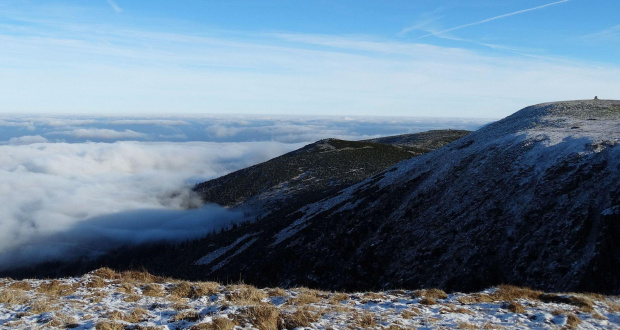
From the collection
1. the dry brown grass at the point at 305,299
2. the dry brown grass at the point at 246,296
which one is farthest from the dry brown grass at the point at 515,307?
the dry brown grass at the point at 246,296

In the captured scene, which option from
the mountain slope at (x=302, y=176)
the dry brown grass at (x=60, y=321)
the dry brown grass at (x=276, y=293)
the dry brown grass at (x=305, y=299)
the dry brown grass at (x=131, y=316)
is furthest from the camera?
the mountain slope at (x=302, y=176)

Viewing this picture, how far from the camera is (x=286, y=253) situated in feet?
155

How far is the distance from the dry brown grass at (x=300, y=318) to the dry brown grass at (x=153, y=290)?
7.54 meters

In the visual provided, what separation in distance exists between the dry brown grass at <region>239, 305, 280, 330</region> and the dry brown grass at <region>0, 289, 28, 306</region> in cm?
979

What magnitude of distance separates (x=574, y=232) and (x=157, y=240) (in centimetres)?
14480

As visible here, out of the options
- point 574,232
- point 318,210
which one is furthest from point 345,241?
point 574,232

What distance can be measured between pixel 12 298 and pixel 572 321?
22044mm

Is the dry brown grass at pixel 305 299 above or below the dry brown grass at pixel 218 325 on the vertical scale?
below

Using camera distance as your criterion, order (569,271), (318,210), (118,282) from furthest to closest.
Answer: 1. (318,210)
2. (569,271)
3. (118,282)

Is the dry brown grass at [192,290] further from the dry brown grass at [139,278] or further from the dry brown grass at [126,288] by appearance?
the dry brown grass at [139,278]

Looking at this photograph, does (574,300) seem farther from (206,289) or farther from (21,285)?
(21,285)

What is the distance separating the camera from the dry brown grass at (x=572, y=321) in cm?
1345

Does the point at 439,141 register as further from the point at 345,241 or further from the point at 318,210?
the point at 345,241

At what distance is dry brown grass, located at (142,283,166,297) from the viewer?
1789 cm
